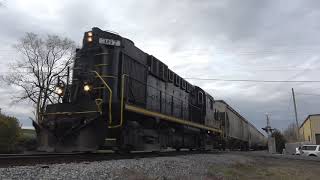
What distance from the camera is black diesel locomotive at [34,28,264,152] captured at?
11906 millimetres

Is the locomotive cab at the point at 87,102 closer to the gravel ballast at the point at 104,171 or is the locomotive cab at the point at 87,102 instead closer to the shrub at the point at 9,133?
the gravel ballast at the point at 104,171

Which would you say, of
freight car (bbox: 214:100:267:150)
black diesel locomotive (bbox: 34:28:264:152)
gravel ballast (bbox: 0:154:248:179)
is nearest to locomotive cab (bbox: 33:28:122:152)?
black diesel locomotive (bbox: 34:28:264:152)

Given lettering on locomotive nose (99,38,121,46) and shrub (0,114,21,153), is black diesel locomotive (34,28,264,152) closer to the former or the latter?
lettering on locomotive nose (99,38,121,46)

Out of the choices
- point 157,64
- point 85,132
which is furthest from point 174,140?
point 85,132

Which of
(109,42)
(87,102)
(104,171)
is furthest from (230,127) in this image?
(104,171)

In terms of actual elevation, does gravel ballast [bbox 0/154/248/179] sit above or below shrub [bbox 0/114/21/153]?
below

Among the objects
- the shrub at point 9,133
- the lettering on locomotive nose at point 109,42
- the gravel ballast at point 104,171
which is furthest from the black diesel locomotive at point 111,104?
the shrub at point 9,133

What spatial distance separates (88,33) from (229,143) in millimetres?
20846

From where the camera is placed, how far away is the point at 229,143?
31812 millimetres

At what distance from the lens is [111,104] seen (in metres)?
12.4

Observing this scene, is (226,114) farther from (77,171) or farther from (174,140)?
(77,171)

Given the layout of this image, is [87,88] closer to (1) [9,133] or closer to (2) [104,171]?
(2) [104,171]

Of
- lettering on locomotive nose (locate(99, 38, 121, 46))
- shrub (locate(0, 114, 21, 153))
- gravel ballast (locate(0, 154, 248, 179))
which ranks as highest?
lettering on locomotive nose (locate(99, 38, 121, 46))

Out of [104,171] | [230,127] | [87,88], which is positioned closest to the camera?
[104,171]
